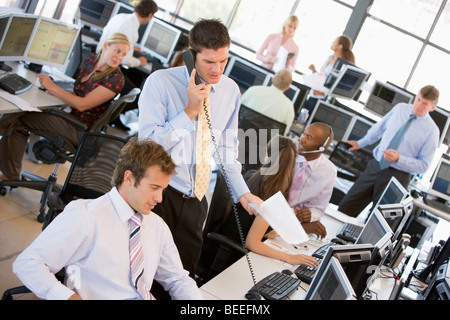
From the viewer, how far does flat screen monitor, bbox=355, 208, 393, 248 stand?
8.68 feet

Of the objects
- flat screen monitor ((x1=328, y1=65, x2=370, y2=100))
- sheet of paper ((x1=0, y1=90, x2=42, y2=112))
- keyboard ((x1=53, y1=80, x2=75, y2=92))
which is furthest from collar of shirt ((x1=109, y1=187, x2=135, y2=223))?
flat screen monitor ((x1=328, y1=65, x2=370, y2=100))

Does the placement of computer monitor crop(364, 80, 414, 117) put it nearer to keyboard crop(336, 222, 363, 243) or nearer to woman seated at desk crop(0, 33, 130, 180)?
keyboard crop(336, 222, 363, 243)

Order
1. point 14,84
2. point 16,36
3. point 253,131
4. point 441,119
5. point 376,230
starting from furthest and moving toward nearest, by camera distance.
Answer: point 441,119
point 253,131
point 16,36
point 14,84
point 376,230

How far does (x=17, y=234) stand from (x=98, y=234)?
1.87 m

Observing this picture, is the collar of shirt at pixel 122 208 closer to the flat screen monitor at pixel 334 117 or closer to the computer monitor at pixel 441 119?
the flat screen monitor at pixel 334 117

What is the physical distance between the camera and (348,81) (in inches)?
270

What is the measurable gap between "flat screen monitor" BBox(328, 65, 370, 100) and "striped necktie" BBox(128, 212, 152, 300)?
5296mm

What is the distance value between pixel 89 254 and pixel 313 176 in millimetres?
2099

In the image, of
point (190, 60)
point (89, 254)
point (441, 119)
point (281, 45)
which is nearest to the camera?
point (89, 254)

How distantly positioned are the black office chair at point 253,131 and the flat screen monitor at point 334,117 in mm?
1422

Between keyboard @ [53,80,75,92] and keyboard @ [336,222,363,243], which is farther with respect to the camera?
keyboard @ [53,80,75,92]

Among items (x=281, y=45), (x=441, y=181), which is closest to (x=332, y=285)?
(x=441, y=181)

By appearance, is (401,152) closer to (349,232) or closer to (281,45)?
(349,232)
